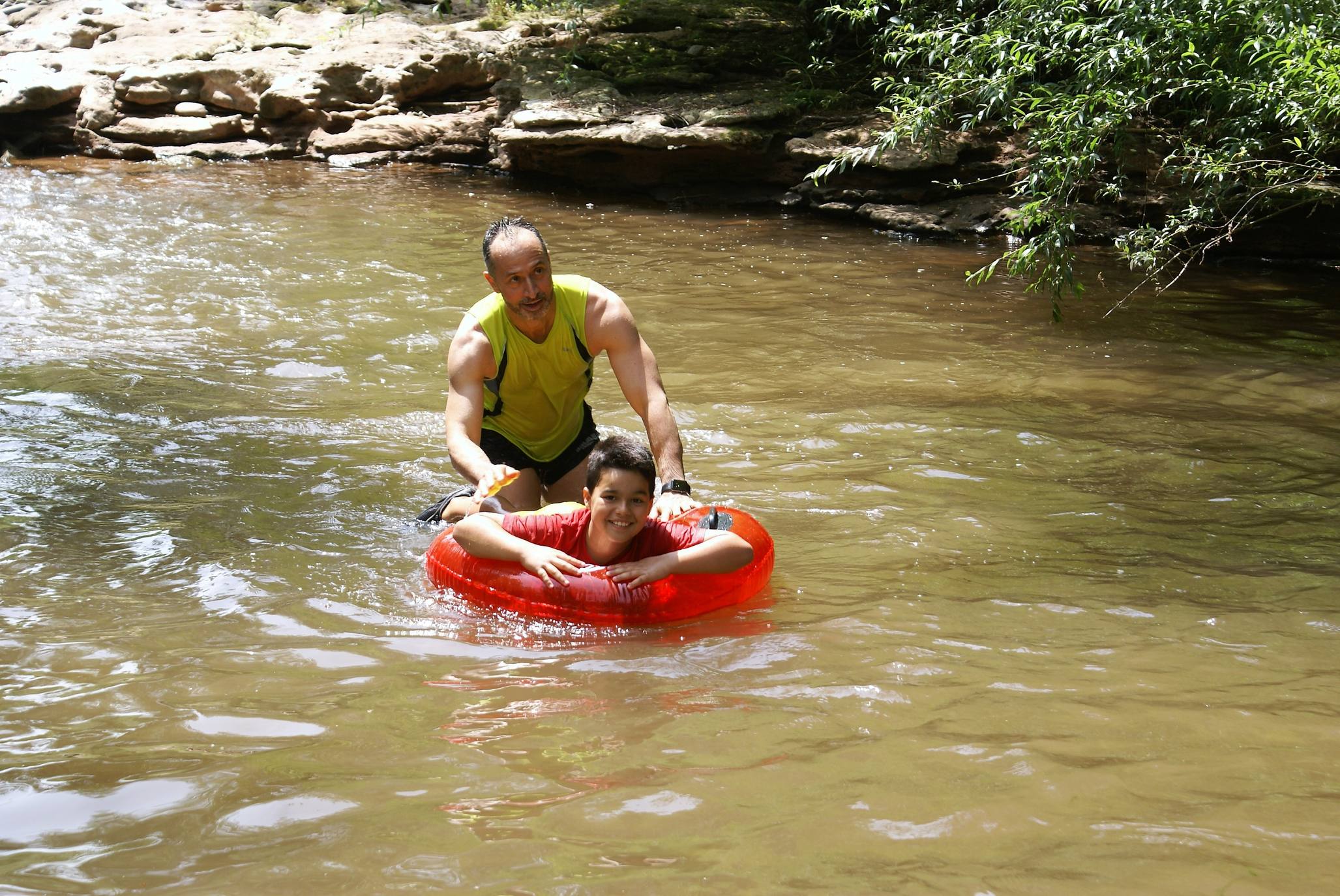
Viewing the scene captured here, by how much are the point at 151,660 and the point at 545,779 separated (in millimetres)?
1434

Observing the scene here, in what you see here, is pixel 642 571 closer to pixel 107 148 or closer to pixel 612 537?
pixel 612 537

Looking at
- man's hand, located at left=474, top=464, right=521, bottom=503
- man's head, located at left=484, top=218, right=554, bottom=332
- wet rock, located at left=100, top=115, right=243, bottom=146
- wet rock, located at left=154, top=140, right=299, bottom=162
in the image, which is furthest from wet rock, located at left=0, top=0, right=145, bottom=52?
man's hand, located at left=474, top=464, right=521, bottom=503

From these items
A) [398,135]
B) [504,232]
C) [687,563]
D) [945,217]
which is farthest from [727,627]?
[398,135]

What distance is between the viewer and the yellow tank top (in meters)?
4.89

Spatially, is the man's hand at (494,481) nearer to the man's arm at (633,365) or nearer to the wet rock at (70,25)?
the man's arm at (633,365)

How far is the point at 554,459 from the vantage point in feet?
17.2

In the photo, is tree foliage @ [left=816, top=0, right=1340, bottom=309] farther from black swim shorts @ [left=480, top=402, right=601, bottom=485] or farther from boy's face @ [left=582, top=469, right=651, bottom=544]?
boy's face @ [left=582, top=469, right=651, bottom=544]

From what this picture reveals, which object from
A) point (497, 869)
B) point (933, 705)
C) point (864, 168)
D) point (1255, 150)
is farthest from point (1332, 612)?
point (864, 168)

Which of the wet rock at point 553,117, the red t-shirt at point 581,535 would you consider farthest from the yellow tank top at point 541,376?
the wet rock at point 553,117

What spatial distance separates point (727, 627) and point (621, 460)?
2.16 ft

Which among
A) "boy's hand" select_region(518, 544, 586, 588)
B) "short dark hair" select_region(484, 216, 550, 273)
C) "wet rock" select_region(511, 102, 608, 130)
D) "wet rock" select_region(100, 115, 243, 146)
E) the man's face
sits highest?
"wet rock" select_region(511, 102, 608, 130)

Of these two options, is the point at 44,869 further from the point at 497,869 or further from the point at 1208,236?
the point at 1208,236

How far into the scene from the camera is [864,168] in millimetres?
12453

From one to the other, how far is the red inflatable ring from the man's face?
969 mm
